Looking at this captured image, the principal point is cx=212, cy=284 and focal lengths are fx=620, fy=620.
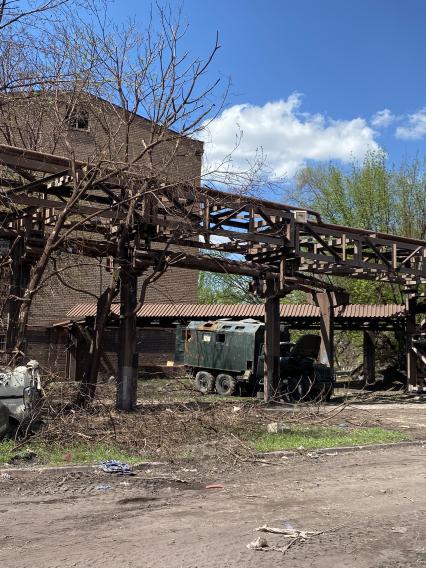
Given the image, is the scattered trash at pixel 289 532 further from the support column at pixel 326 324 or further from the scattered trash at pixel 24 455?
the support column at pixel 326 324

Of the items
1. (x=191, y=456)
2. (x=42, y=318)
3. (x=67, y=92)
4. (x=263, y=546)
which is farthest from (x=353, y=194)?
(x=263, y=546)

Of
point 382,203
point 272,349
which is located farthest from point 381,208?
point 272,349

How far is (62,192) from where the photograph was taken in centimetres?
1449

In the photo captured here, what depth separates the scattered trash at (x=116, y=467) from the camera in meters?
8.88

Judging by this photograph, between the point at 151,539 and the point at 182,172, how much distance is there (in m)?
10.6

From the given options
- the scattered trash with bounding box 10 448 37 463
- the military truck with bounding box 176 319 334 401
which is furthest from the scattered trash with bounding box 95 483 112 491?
the military truck with bounding box 176 319 334 401

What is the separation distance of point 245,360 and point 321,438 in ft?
34.5

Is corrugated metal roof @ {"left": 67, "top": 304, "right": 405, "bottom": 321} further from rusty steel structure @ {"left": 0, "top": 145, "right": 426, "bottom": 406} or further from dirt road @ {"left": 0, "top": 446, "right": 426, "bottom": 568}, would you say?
dirt road @ {"left": 0, "top": 446, "right": 426, "bottom": 568}

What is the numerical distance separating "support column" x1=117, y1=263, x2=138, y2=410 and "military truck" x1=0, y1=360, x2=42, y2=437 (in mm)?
3947

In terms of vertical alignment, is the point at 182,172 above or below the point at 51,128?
Result: below

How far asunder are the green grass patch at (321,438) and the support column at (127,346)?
12.2 ft

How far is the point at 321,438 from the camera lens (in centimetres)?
1230

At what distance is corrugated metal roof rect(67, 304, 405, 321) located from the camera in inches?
1064

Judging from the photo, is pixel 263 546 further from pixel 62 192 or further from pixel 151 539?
pixel 62 192
